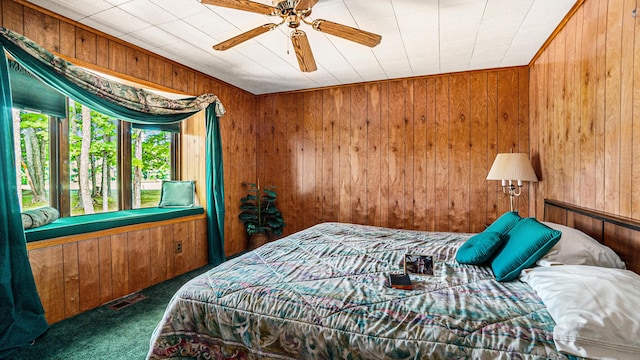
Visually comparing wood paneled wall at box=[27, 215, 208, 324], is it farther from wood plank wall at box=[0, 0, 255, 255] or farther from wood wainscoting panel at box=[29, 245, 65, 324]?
wood plank wall at box=[0, 0, 255, 255]

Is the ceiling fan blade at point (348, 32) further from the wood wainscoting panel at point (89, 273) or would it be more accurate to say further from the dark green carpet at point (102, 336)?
the wood wainscoting panel at point (89, 273)

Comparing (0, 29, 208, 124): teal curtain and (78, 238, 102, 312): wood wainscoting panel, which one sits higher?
(0, 29, 208, 124): teal curtain

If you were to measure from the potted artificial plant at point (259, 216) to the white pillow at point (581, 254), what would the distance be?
3.14 meters

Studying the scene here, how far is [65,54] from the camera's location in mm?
2314

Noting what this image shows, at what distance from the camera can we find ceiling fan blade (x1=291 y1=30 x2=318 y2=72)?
2.03 m

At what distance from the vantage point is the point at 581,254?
4.92 ft

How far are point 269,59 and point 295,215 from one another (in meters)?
2.17

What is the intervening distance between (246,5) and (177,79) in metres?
1.85

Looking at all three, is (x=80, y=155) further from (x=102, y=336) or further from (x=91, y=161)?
(x=102, y=336)

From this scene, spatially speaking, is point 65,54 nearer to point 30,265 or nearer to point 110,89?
point 110,89

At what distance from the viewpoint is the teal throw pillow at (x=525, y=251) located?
59.1 inches

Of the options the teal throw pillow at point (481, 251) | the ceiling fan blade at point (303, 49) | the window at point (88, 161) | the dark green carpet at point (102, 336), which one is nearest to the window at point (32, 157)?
the window at point (88, 161)

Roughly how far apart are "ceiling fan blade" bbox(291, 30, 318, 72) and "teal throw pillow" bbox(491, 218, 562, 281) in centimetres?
183

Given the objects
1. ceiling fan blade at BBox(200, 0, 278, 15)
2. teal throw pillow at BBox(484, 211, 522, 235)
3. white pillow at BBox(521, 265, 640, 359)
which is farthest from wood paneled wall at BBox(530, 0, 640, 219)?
ceiling fan blade at BBox(200, 0, 278, 15)
